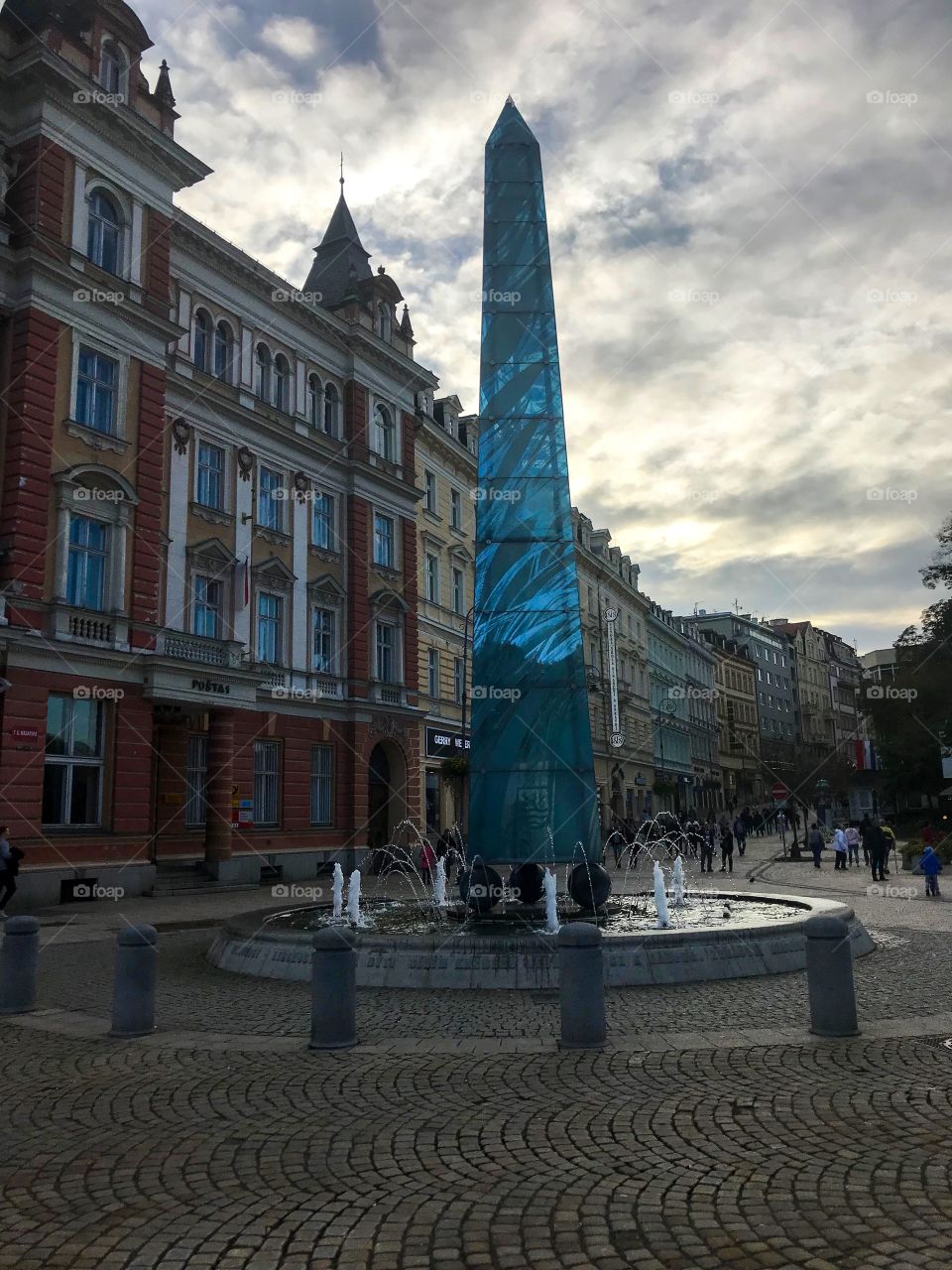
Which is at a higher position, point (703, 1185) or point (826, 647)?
point (826, 647)

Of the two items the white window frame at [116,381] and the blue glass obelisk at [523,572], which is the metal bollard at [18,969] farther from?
the white window frame at [116,381]

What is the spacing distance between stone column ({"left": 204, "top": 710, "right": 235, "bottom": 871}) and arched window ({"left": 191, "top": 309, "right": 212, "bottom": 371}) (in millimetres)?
10446

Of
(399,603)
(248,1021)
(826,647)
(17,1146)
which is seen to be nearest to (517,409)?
(248,1021)

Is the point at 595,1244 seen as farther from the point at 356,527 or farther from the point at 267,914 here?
the point at 356,527

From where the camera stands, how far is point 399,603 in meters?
37.7

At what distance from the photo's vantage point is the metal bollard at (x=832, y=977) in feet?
25.7

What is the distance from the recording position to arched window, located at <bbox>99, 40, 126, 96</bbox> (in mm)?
25750

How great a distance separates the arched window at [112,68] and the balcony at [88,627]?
13.3 metres

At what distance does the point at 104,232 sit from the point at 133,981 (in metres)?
22.6

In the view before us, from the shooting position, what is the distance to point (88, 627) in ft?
77.9

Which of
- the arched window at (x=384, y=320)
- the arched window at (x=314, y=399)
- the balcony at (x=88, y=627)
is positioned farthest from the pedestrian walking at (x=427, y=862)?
the arched window at (x=384, y=320)

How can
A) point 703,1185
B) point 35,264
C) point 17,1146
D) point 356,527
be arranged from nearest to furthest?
point 703,1185
point 17,1146
point 35,264
point 356,527

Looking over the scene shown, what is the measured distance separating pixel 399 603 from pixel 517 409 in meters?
22.1

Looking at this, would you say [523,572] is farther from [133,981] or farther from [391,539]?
[391,539]
